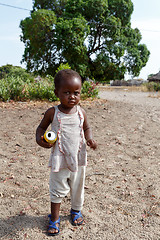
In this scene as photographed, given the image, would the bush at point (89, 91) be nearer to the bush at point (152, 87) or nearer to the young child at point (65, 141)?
the young child at point (65, 141)

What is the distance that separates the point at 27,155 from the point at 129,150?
227cm

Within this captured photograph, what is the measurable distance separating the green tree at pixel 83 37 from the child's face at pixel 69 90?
15.3 metres

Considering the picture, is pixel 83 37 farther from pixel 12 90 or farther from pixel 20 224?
pixel 20 224

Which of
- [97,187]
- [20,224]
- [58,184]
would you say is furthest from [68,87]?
[97,187]

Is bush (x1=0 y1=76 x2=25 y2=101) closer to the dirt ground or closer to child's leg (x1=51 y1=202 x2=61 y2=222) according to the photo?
the dirt ground

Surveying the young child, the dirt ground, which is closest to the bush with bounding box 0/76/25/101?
the dirt ground

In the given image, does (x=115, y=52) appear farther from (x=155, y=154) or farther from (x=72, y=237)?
(x=72, y=237)

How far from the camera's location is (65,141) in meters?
2.24

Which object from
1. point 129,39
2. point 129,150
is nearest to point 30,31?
point 129,39

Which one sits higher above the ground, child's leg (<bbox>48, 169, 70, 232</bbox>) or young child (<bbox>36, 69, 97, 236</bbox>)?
young child (<bbox>36, 69, 97, 236</bbox>)

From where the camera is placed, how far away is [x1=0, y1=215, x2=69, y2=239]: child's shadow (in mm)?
2367

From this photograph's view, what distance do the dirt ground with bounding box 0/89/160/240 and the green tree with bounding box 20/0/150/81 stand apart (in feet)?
39.3

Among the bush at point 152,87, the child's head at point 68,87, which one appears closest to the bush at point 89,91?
the child's head at point 68,87

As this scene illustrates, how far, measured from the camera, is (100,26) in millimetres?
19547
